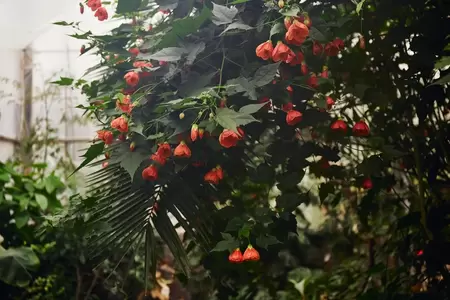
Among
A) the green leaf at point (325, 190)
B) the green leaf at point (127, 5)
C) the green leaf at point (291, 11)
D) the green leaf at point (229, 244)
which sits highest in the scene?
the green leaf at point (127, 5)

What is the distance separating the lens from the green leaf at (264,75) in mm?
1022

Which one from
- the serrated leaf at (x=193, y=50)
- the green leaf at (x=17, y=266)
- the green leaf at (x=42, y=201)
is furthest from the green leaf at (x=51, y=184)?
the serrated leaf at (x=193, y=50)

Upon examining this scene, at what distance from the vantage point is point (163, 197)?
3.84 feet

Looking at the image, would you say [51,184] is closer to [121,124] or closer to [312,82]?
[121,124]

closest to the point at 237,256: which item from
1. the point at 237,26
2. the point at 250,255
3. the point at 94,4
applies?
the point at 250,255

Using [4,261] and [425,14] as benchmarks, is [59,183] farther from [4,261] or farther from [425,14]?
[425,14]

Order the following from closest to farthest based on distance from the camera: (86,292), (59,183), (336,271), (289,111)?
(289,111), (336,271), (86,292), (59,183)

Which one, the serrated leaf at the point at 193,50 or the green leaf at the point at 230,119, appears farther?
the serrated leaf at the point at 193,50

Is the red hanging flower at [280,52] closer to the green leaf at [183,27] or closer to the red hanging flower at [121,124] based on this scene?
the green leaf at [183,27]

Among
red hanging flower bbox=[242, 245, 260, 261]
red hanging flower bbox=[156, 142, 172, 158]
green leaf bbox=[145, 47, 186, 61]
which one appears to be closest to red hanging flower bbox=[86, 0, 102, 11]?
green leaf bbox=[145, 47, 186, 61]

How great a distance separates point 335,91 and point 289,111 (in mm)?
311

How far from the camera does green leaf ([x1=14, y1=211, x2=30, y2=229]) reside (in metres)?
1.86

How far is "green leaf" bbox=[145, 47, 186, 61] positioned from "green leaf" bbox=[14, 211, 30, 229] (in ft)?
3.53

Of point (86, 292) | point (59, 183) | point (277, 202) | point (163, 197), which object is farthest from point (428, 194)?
point (59, 183)
